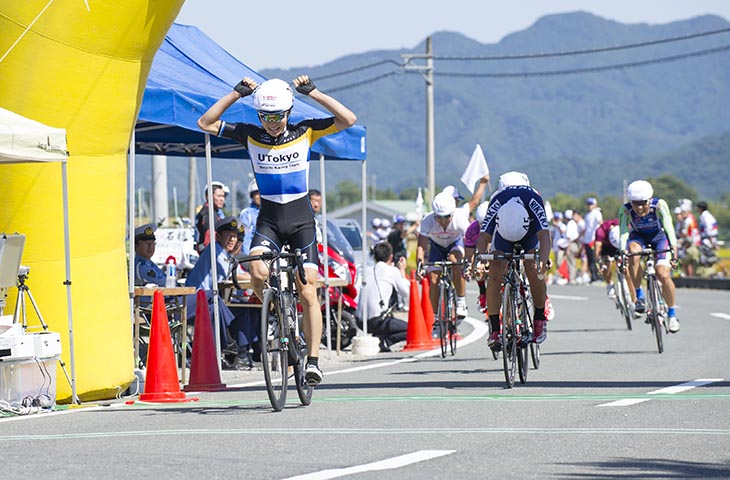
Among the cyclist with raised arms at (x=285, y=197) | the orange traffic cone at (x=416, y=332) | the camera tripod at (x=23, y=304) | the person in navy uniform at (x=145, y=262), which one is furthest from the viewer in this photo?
the orange traffic cone at (x=416, y=332)

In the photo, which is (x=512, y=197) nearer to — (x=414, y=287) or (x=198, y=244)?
(x=414, y=287)

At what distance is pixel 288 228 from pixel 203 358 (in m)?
2.11

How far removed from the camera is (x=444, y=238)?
55.3ft

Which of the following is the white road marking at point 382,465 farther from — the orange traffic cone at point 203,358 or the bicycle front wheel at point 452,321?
the bicycle front wheel at point 452,321

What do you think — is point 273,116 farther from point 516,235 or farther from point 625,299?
point 625,299

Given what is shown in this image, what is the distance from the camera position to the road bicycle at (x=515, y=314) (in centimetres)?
1173

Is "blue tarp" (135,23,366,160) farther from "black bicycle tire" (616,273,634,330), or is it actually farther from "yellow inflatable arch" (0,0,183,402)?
"black bicycle tire" (616,273,634,330)

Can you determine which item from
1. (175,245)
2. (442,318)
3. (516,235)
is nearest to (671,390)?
(516,235)

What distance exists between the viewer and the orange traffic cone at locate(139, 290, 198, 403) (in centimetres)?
1124

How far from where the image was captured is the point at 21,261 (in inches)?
431

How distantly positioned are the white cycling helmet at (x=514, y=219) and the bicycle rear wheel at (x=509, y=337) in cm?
54

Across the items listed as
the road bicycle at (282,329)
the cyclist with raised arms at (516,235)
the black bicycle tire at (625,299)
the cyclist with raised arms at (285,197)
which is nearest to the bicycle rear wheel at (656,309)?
the black bicycle tire at (625,299)

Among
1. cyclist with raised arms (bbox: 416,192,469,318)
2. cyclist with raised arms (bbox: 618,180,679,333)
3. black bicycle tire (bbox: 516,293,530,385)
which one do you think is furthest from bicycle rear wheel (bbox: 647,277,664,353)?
black bicycle tire (bbox: 516,293,530,385)

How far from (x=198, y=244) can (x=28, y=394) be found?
288 inches
